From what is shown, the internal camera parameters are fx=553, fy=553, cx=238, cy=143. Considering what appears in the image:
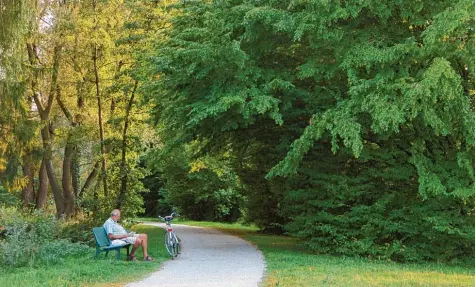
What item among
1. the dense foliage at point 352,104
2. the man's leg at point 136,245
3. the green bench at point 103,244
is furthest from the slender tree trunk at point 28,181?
the man's leg at point 136,245

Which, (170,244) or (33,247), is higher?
(33,247)

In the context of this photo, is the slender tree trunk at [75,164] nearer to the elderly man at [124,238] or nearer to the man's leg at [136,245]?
the elderly man at [124,238]

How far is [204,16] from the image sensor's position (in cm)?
1477

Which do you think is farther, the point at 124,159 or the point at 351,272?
the point at 124,159

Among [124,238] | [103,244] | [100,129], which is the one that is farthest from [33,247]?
[100,129]

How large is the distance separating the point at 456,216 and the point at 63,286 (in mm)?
9033

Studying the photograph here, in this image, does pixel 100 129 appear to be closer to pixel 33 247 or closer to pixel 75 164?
pixel 75 164

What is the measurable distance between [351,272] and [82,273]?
5057 millimetres

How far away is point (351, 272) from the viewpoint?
10.6 meters

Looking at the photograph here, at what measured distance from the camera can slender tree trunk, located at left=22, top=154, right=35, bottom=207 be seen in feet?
77.8

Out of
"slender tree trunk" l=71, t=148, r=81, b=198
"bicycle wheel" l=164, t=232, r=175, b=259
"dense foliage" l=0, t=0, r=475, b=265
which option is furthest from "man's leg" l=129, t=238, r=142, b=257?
"slender tree trunk" l=71, t=148, r=81, b=198

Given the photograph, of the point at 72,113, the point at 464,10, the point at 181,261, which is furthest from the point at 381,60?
the point at 72,113

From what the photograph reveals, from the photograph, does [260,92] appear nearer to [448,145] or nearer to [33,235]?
[448,145]

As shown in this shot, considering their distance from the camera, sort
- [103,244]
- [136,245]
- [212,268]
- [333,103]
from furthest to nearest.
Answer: [333,103]
[103,244]
[136,245]
[212,268]
